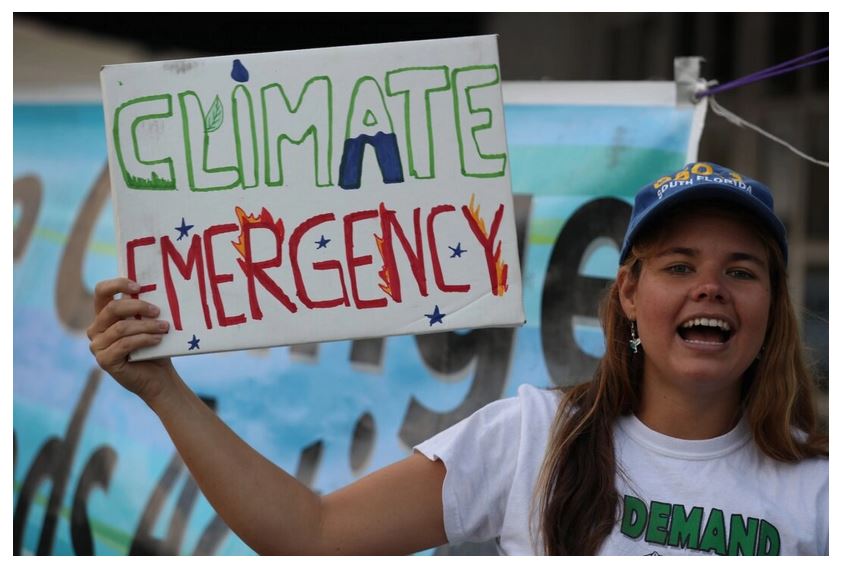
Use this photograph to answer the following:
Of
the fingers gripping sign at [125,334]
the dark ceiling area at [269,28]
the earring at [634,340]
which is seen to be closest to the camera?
the fingers gripping sign at [125,334]

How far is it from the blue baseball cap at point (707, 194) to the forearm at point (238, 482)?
0.68 meters

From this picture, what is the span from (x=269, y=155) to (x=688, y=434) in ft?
2.59

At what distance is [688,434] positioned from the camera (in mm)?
1736

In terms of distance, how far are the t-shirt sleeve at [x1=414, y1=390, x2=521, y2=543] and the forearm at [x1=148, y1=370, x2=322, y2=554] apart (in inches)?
8.3

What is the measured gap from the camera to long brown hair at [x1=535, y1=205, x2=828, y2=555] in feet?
5.47

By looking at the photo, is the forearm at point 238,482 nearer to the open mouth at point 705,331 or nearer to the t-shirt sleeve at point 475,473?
the t-shirt sleeve at point 475,473

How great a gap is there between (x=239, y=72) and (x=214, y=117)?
0.08 metres

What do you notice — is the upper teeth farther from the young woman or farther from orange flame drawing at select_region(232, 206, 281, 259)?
orange flame drawing at select_region(232, 206, 281, 259)

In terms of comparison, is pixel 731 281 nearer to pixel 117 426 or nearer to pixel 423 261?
pixel 423 261

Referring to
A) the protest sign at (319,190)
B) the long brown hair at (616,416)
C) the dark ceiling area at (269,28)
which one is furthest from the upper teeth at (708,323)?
the dark ceiling area at (269,28)

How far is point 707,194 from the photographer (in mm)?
1710

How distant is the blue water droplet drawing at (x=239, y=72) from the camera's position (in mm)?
1731

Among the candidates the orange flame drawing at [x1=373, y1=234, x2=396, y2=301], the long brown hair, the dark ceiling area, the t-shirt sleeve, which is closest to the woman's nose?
the long brown hair

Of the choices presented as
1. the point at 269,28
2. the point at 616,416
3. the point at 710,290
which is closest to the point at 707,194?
the point at 710,290
